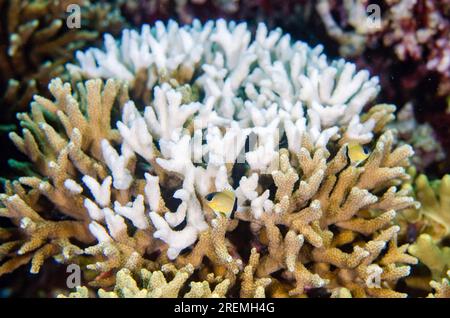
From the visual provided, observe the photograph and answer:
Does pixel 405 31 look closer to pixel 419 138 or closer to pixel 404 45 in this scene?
pixel 404 45

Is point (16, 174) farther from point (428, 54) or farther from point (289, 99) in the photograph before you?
point (428, 54)

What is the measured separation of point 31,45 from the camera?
3.62 metres

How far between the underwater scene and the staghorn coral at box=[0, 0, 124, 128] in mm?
14

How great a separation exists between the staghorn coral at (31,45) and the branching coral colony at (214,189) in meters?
0.63

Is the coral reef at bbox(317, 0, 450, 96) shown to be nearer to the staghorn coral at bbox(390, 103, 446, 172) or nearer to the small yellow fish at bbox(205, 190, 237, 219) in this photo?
the staghorn coral at bbox(390, 103, 446, 172)

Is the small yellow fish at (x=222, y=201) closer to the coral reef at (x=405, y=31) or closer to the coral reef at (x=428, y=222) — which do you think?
the coral reef at (x=428, y=222)

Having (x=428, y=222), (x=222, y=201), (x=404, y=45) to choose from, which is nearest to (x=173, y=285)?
(x=222, y=201)

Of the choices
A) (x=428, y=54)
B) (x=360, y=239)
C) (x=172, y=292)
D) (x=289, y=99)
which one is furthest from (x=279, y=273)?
(x=428, y=54)

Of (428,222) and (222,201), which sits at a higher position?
(428,222)

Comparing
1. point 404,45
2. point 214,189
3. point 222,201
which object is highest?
point 404,45

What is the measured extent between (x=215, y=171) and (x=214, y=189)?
0.10m

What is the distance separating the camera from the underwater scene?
94.0 inches

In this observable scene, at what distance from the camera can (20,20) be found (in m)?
3.57

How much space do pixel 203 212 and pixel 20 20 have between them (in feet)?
7.78
